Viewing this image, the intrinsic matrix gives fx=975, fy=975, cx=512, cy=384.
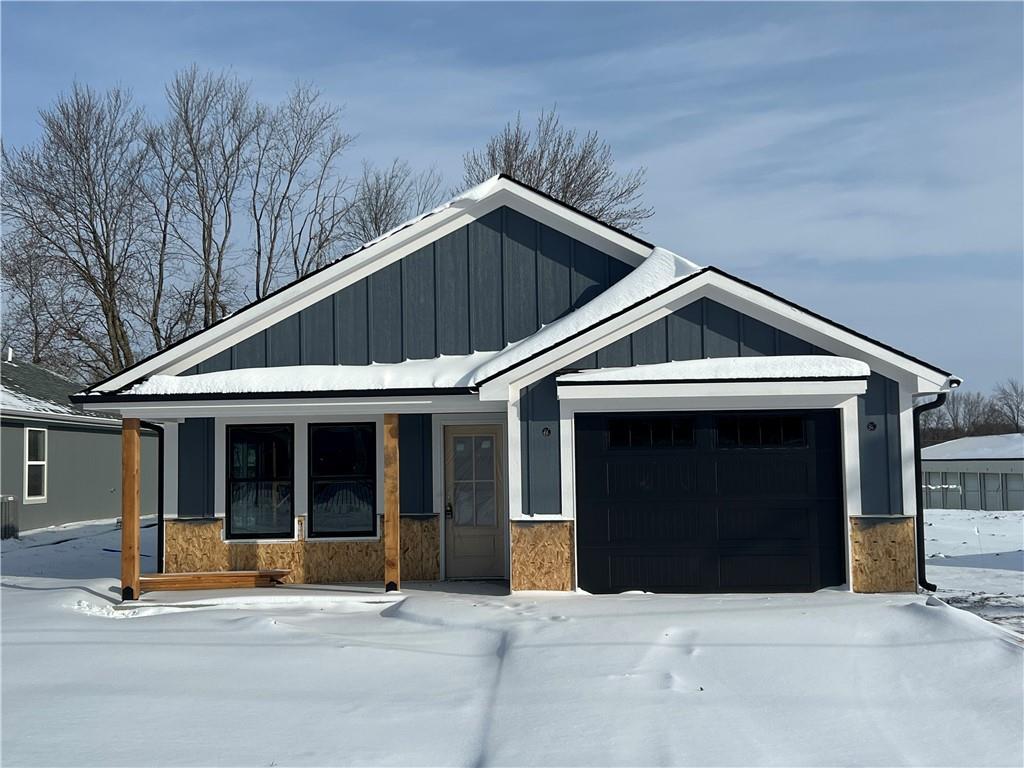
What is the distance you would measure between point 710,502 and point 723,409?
1127 mm

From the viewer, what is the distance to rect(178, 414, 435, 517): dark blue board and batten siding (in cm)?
1330

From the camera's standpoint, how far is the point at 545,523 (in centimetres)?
1160

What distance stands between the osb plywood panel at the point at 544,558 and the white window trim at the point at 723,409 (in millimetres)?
95

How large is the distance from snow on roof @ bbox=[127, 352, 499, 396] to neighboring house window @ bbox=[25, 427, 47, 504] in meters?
12.2

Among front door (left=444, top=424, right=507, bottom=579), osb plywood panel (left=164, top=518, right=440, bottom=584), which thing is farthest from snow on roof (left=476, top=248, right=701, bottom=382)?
osb plywood panel (left=164, top=518, right=440, bottom=584)

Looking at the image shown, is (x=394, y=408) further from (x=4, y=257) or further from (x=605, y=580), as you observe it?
(x=4, y=257)

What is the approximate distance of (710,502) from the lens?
1170cm

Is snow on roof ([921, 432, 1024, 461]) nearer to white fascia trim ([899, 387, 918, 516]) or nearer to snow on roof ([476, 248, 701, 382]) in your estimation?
white fascia trim ([899, 387, 918, 516])

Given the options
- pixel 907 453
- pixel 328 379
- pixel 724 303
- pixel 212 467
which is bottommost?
pixel 212 467

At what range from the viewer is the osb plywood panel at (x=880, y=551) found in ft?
37.6

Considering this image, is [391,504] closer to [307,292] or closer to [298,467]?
[298,467]

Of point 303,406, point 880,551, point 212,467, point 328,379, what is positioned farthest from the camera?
point 212,467

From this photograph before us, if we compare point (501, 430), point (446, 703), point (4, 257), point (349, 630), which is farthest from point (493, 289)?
point (4, 257)

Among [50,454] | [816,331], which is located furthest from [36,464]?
[816,331]
